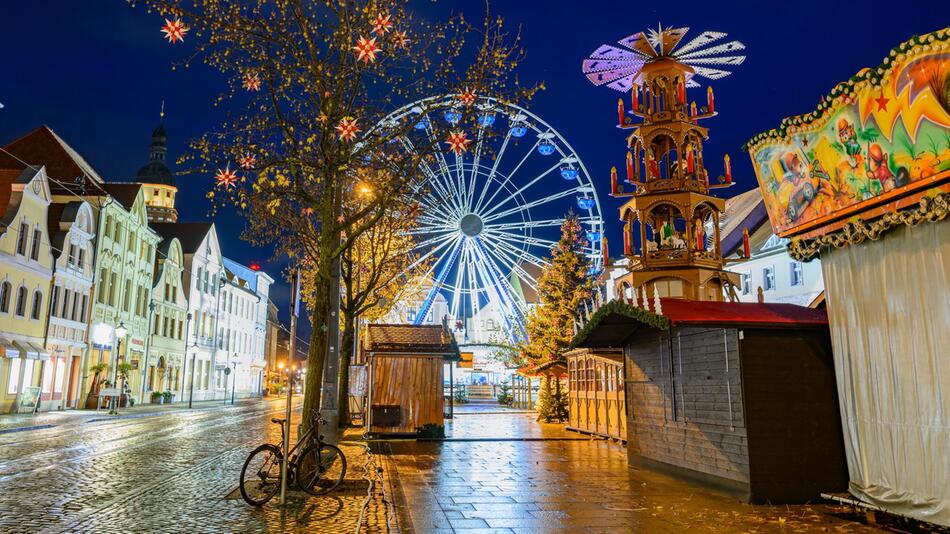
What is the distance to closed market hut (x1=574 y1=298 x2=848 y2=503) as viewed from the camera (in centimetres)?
991

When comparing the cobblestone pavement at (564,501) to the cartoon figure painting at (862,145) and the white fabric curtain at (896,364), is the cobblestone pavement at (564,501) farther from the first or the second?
the cartoon figure painting at (862,145)

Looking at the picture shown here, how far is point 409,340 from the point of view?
20953mm

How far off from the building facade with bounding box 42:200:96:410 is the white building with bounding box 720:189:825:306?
3295 centimetres

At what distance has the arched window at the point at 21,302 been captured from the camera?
31.6 metres

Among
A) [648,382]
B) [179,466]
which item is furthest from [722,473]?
[179,466]

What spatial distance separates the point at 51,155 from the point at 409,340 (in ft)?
105

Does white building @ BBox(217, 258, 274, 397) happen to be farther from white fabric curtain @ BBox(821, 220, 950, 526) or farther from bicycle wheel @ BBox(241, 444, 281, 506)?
white fabric curtain @ BBox(821, 220, 950, 526)

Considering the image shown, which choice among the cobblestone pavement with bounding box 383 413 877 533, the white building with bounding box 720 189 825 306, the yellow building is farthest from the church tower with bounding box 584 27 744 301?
the yellow building

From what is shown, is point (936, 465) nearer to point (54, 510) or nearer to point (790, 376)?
point (790, 376)

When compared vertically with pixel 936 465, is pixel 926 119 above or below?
above

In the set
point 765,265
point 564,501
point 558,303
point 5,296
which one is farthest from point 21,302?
point 765,265

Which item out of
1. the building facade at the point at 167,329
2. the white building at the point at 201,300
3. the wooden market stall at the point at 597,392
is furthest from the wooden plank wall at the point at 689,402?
the white building at the point at 201,300

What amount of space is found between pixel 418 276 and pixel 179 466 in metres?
24.2

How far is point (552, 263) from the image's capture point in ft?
103
